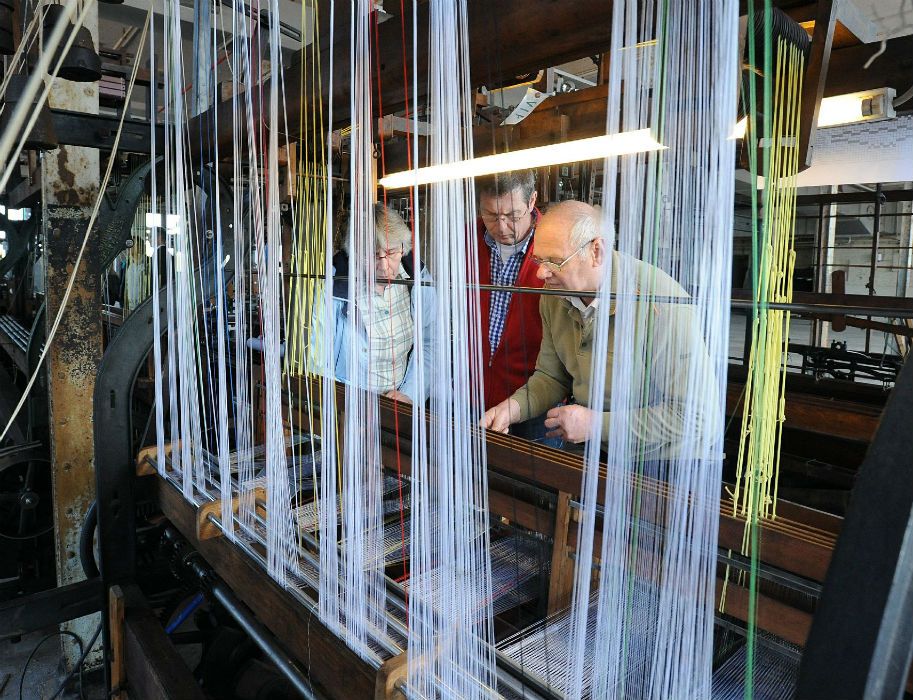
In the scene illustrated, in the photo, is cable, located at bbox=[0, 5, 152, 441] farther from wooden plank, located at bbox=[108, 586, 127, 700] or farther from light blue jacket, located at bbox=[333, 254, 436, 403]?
wooden plank, located at bbox=[108, 586, 127, 700]

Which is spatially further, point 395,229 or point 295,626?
point 395,229

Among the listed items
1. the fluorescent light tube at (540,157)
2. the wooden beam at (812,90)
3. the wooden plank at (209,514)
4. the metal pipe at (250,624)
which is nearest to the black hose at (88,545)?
the metal pipe at (250,624)

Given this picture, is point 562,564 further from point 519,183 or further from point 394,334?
point 519,183

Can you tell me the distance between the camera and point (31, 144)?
4.54 feet

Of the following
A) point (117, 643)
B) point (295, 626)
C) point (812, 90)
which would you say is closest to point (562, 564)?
→ point (295, 626)

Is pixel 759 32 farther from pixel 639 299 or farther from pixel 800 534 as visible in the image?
pixel 800 534

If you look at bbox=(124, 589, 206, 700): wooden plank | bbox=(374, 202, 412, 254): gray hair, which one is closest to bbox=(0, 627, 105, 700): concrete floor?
bbox=(124, 589, 206, 700): wooden plank

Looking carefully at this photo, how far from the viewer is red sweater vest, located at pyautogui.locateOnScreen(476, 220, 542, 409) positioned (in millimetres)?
1618

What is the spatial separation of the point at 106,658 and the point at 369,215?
1529 mm

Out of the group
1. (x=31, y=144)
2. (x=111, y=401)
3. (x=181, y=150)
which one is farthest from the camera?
(x=111, y=401)

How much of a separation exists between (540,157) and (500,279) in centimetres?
49

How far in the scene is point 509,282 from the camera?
170 cm

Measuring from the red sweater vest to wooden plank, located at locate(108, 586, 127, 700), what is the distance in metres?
1.08

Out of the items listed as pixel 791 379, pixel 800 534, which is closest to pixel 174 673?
pixel 800 534
